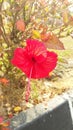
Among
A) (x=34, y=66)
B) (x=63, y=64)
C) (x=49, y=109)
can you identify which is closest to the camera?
(x=34, y=66)

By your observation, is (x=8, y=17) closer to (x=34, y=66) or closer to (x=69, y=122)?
(x=69, y=122)

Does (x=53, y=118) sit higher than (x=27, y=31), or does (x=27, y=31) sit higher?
(x=27, y=31)

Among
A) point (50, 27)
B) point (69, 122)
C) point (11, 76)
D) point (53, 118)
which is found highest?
point (50, 27)

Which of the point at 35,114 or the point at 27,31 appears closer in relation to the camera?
the point at 35,114

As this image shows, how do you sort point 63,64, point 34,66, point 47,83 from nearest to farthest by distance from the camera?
point 34,66
point 47,83
point 63,64

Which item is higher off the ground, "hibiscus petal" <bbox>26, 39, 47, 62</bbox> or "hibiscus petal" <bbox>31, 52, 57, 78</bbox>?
"hibiscus petal" <bbox>26, 39, 47, 62</bbox>

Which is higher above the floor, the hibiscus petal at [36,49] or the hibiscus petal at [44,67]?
the hibiscus petal at [36,49]

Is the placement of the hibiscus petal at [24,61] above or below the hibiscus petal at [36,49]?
below

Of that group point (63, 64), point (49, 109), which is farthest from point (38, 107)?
point (63, 64)
